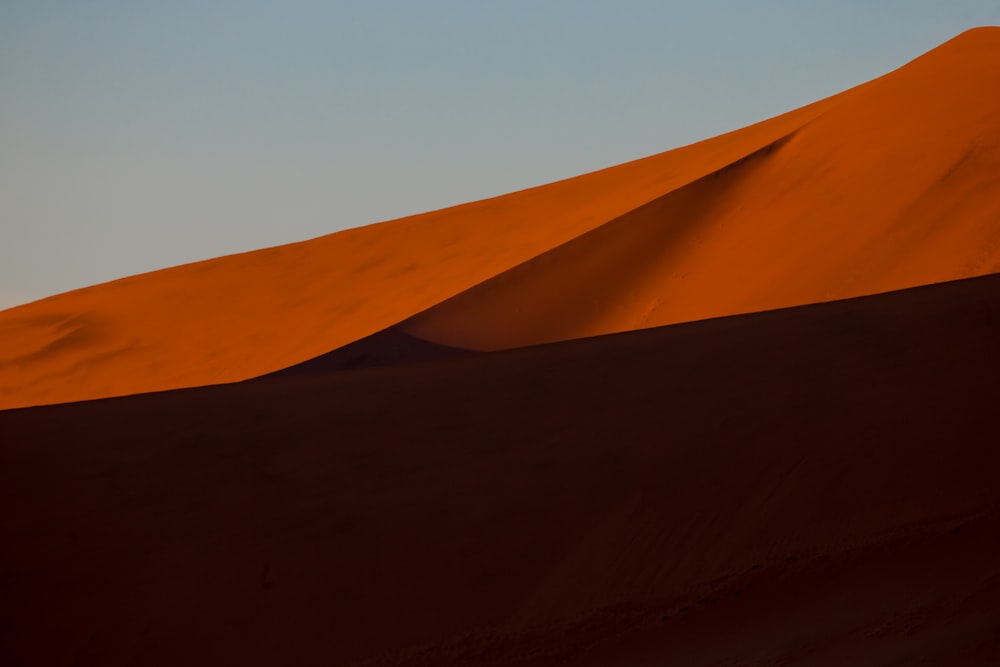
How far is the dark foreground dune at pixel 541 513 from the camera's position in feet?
14.4

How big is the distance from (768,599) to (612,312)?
755 cm

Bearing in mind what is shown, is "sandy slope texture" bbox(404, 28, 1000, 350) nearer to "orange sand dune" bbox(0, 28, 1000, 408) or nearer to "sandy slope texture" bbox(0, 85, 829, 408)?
"orange sand dune" bbox(0, 28, 1000, 408)

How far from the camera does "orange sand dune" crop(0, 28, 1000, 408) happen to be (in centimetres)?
1093

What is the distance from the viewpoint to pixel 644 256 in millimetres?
12609

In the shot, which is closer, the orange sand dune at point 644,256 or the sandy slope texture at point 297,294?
the orange sand dune at point 644,256

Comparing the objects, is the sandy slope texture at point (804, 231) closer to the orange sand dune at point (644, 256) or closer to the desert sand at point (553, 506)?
the orange sand dune at point (644, 256)

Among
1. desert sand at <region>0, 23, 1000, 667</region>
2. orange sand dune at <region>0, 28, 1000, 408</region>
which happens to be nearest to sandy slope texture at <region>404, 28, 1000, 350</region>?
orange sand dune at <region>0, 28, 1000, 408</region>

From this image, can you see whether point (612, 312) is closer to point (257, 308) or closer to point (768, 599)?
point (257, 308)

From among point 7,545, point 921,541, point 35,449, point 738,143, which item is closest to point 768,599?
point 921,541

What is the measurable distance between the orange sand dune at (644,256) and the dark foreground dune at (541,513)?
4.43 metres

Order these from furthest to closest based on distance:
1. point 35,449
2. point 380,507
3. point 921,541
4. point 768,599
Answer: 1. point 35,449
2. point 380,507
3. point 921,541
4. point 768,599

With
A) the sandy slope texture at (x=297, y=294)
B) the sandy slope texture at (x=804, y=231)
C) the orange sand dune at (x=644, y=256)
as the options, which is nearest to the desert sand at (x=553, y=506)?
the sandy slope texture at (x=804, y=231)

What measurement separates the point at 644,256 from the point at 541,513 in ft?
25.7

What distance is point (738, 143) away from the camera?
15477 millimetres
